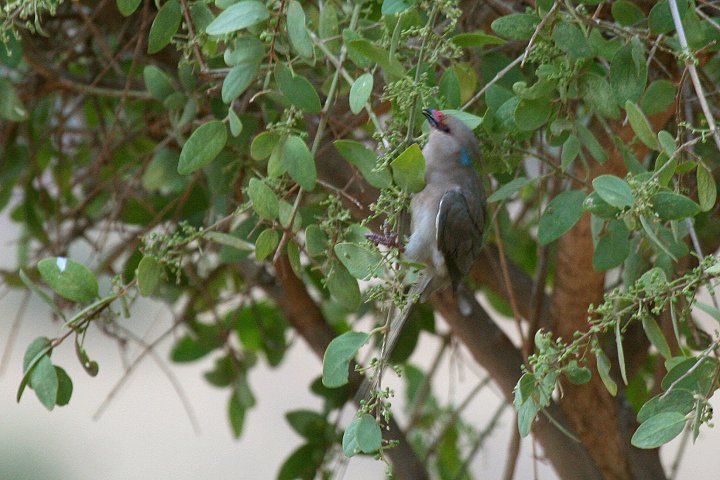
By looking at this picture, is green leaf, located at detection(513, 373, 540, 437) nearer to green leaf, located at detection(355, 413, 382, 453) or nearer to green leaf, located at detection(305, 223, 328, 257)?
green leaf, located at detection(355, 413, 382, 453)

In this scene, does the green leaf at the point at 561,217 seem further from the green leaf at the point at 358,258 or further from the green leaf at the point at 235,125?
the green leaf at the point at 235,125

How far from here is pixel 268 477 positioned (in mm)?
4074

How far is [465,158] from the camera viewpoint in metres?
1.57

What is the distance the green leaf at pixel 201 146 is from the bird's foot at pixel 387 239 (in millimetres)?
208

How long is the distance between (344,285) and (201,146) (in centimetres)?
24

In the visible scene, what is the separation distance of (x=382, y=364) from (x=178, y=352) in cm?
137

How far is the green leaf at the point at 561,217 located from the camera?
1249 mm

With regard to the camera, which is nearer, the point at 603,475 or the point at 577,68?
the point at 577,68

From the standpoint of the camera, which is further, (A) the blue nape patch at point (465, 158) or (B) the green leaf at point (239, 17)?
(A) the blue nape patch at point (465, 158)

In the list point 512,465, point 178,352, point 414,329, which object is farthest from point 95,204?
point 512,465

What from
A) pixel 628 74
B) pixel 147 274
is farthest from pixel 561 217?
pixel 147 274

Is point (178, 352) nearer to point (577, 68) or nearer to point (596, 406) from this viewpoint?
point (596, 406)

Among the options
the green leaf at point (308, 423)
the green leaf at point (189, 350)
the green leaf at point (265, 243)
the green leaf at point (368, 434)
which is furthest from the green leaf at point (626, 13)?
the green leaf at point (189, 350)

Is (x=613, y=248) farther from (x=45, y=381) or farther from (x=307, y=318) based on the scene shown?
(x=307, y=318)
